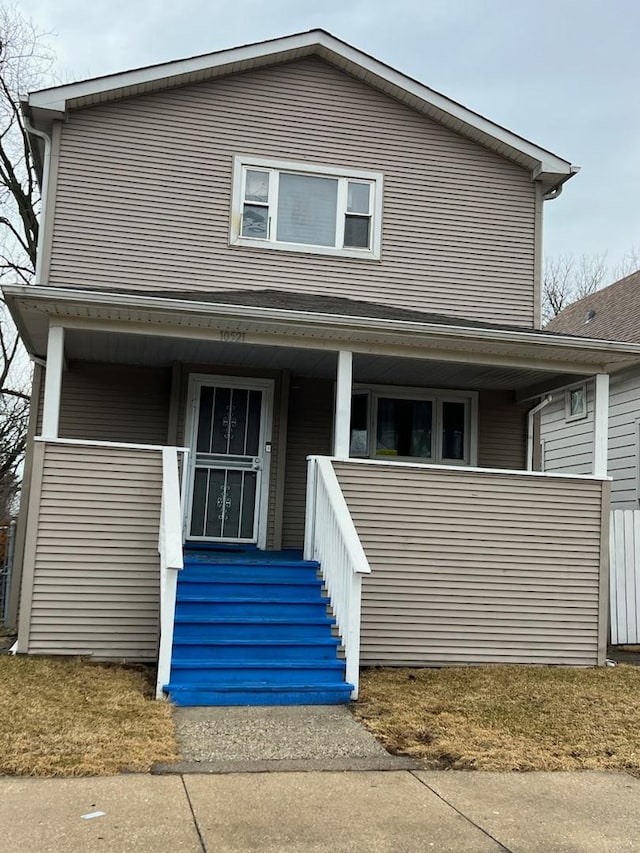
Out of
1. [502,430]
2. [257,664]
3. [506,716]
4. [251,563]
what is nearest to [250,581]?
[251,563]

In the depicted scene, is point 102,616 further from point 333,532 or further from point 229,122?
point 229,122

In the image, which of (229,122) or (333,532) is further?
(229,122)

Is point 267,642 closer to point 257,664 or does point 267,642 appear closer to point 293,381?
point 257,664

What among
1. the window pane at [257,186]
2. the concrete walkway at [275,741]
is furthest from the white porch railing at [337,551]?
the window pane at [257,186]

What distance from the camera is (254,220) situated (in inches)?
397

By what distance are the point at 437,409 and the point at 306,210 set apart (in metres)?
2.93

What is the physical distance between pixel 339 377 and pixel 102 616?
3.19 metres

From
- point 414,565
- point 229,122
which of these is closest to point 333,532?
point 414,565

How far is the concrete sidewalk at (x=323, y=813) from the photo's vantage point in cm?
381

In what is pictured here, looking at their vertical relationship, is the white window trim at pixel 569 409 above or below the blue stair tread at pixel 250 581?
above

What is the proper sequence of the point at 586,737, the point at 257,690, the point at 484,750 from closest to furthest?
1. the point at 484,750
2. the point at 586,737
3. the point at 257,690

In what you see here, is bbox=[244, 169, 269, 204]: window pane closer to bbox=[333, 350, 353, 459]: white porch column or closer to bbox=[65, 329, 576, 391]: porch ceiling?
bbox=[65, 329, 576, 391]: porch ceiling

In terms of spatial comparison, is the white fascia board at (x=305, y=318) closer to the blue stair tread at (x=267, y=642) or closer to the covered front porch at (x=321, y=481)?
the covered front porch at (x=321, y=481)

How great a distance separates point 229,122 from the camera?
10.1m
